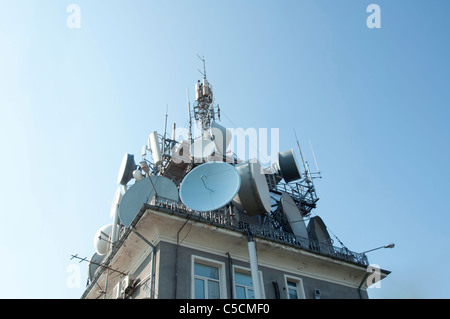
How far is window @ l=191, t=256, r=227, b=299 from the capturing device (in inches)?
556

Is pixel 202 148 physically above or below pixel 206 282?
above

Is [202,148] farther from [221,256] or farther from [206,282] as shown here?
[206,282]

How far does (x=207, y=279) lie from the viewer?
14523 mm

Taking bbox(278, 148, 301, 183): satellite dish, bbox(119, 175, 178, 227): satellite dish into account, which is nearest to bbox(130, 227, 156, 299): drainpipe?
bbox(119, 175, 178, 227): satellite dish

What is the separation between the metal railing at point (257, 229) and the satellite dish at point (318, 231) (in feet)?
1.55

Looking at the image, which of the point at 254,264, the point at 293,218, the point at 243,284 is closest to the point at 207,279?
the point at 243,284

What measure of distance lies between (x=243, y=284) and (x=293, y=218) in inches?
200

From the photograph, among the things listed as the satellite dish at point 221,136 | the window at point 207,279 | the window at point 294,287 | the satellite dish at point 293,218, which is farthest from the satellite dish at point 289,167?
the window at point 207,279

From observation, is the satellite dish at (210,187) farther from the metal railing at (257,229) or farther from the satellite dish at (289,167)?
the satellite dish at (289,167)

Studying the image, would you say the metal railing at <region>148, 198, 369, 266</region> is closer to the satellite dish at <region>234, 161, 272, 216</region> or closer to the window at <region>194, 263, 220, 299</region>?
the satellite dish at <region>234, 161, 272, 216</region>

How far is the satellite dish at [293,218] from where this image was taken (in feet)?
61.3

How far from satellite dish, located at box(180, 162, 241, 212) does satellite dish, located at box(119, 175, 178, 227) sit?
1.14m
